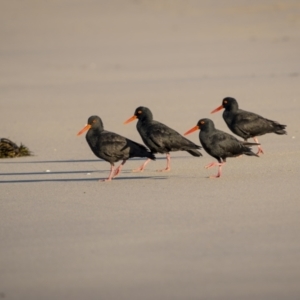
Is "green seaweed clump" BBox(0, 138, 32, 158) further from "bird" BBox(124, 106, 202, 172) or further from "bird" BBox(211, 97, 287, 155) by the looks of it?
"bird" BBox(211, 97, 287, 155)

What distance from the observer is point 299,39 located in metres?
26.9

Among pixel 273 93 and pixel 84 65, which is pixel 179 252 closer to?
pixel 273 93

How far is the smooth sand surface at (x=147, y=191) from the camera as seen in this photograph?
578 cm

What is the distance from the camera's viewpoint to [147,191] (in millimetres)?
8789

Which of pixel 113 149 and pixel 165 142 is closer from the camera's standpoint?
pixel 113 149

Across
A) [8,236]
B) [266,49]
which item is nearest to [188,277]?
[8,236]

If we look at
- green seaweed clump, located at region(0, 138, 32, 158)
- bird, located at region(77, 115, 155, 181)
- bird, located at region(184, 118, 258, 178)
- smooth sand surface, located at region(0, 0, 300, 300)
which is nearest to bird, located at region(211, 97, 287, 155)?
smooth sand surface, located at region(0, 0, 300, 300)

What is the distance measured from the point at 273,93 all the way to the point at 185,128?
3867 millimetres

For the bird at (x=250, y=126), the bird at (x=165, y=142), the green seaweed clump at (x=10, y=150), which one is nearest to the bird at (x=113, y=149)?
the bird at (x=165, y=142)

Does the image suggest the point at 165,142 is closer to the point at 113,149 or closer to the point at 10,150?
the point at 113,149

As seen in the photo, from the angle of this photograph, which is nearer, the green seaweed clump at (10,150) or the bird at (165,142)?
the bird at (165,142)

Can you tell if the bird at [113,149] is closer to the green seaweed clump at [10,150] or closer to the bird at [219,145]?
the bird at [219,145]

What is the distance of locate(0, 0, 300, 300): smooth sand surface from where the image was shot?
5781mm

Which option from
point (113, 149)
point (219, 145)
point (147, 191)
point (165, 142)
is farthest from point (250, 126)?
point (147, 191)
